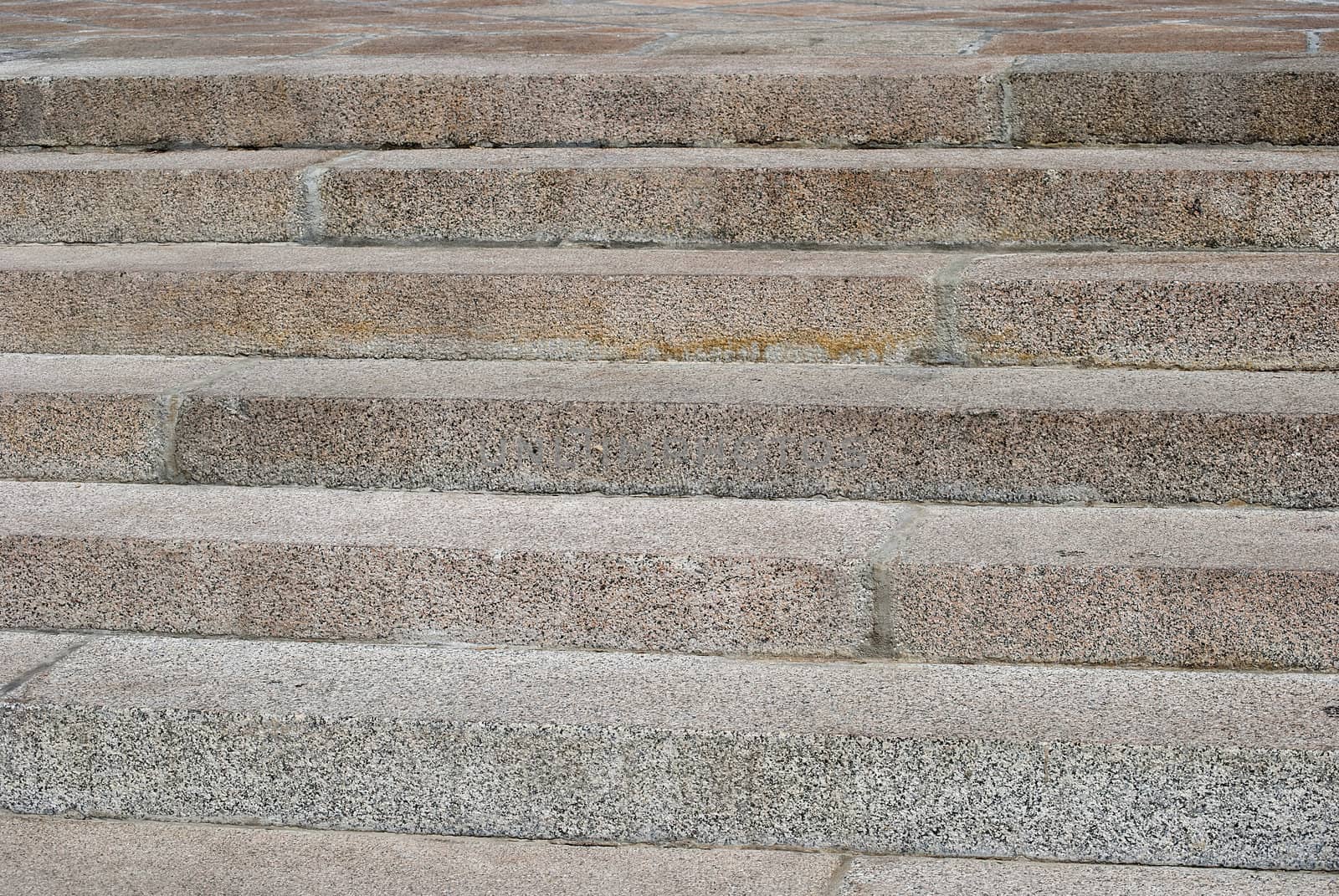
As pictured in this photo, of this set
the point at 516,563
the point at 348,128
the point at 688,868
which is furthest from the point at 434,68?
the point at 688,868

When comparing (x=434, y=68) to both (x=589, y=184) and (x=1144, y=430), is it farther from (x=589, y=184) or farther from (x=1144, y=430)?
(x=1144, y=430)

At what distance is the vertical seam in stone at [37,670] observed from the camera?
81.0 inches

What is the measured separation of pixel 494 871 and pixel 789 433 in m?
0.82

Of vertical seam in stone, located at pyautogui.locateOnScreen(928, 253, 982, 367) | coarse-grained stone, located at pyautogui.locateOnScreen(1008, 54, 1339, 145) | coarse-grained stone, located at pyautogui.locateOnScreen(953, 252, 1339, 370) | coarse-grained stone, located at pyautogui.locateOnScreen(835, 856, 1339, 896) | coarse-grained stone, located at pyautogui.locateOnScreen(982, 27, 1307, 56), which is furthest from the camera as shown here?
coarse-grained stone, located at pyautogui.locateOnScreen(982, 27, 1307, 56)

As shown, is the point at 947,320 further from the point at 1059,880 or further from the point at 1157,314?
the point at 1059,880

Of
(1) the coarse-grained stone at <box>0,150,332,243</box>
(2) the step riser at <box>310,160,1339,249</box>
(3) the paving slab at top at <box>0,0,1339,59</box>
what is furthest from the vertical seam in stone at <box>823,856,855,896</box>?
(3) the paving slab at top at <box>0,0,1339,59</box>

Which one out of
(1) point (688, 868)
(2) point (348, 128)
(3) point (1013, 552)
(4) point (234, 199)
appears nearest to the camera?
(1) point (688, 868)

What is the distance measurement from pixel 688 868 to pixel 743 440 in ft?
2.35

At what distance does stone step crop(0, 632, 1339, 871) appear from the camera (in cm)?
183

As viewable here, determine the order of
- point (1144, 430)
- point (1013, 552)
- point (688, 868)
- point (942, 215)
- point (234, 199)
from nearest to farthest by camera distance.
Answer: point (688, 868)
point (1013, 552)
point (1144, 430)
point (942, 215)
point (234, 199)

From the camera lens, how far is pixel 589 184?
2.83 meters

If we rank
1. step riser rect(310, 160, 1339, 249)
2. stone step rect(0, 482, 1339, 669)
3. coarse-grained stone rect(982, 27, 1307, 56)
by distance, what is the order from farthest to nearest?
coarse-grained stone rect(982, 27, 1307, 56) < step riser rect(310, 160, 1339, 249) < stone step rect(0, 482, 1339, 669)

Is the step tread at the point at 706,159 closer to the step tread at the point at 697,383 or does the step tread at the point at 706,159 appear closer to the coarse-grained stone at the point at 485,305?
the coarse-grained stone at the point at 485,305

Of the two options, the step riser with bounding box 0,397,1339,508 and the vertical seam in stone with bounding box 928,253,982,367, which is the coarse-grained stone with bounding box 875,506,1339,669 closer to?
the step riser with bounding box 0,397,1339,508
